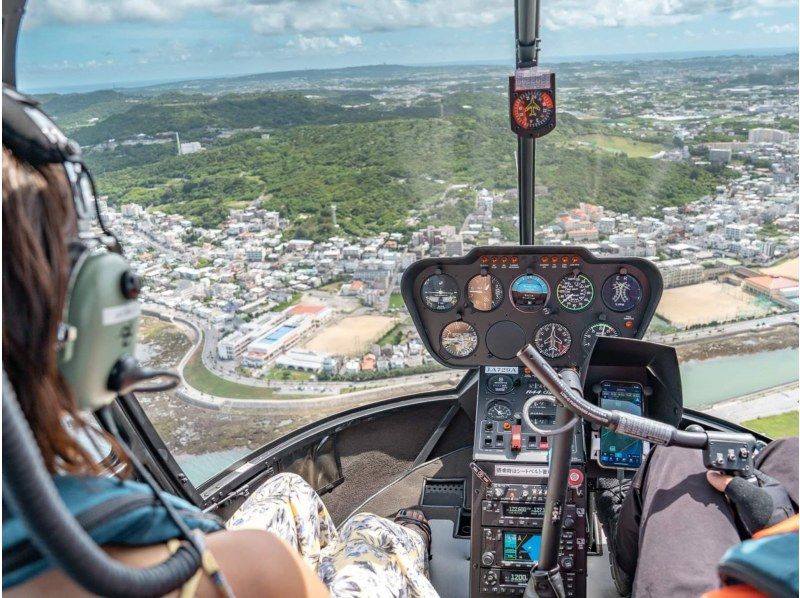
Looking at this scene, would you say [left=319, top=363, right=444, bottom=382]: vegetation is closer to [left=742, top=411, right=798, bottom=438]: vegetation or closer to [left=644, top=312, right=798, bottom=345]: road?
[left=644, top=312, right=798, bottom=345]: road

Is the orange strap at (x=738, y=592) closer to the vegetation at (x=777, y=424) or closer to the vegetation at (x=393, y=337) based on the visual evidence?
the vegetation at (x=777, y=424)

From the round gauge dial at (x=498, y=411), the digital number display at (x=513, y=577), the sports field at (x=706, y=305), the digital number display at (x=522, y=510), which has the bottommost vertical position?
the digital number display at (x=513, y=577)

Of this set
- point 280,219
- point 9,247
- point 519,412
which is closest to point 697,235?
point 519,412

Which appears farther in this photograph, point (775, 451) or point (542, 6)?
point (542, 6)

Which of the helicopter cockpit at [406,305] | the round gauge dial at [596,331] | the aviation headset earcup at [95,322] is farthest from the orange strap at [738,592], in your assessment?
the round gauge dial at [596,331]

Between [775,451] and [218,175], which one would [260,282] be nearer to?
[218,175]
